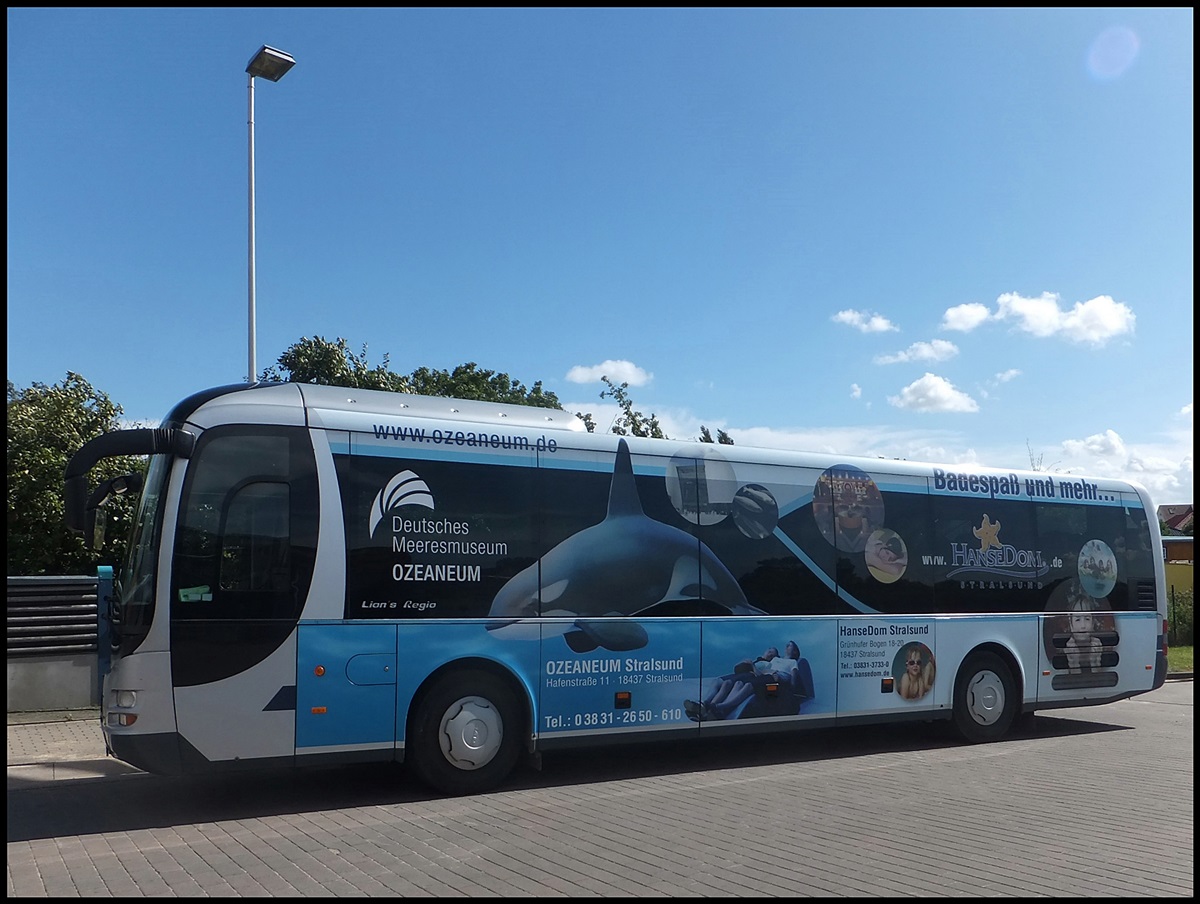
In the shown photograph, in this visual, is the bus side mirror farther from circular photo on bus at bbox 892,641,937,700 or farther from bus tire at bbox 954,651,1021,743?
bus tire at bbox 954,651,1021,743

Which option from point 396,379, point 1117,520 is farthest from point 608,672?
point 396,379

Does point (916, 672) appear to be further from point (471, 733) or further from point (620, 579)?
point (471, 733)

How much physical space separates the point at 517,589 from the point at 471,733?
1257 millimetres

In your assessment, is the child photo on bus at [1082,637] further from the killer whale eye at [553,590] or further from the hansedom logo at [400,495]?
the hansedom logo at [400,495]

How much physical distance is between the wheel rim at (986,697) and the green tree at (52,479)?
37.9ft

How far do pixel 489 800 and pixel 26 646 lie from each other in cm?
805

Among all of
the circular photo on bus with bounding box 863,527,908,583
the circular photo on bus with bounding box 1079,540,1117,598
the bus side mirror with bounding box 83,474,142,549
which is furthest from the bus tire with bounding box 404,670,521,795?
the circular photo on bus with bounding box 1079,540,1117,598

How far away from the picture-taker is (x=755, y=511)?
10.7m

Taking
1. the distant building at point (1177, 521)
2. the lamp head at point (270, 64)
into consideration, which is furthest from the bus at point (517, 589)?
the distant building at point (1177, 521)

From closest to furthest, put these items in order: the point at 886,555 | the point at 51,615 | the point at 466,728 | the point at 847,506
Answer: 1. the point at 466,728
2. the point at 847,506
3. the point at 886,555
4. the point at 51,615

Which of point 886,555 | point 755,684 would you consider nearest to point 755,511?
point 755,684

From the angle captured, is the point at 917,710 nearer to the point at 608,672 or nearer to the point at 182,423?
the point at 608,672

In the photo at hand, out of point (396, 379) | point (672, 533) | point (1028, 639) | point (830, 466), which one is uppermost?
point (396, 379)

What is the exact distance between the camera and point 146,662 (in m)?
7.77
